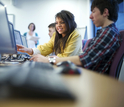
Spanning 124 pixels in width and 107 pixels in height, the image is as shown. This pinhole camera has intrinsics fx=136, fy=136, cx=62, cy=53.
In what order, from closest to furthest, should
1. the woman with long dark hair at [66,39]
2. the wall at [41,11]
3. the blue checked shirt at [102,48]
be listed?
1. the blue checked shirt at [102,48]
2. the woman with long dark hair at [66,39]
3. the wall at [41,11]

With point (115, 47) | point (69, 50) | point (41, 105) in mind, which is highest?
point (41, 105)

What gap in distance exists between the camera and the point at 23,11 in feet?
18.7

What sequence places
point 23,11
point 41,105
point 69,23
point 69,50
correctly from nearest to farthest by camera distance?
point 41,105 < point 69,50 < point 69,23 < point 23,11

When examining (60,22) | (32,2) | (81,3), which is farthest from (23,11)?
(60,22)

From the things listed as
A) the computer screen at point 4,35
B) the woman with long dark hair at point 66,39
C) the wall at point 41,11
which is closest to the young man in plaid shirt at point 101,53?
the computer screen at point 4,35

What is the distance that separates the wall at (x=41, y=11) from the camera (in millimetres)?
5652

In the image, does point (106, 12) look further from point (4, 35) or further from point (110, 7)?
point (4, 35)

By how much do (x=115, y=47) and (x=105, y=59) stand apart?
11cm

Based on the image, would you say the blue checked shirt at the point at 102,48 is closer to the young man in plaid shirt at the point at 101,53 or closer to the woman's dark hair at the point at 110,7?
the young man in plaid shirt at the point at 101,53

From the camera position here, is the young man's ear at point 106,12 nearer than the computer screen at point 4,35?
No

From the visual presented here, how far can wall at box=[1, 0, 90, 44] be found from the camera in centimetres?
565

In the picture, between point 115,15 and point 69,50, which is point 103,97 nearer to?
point 115,15

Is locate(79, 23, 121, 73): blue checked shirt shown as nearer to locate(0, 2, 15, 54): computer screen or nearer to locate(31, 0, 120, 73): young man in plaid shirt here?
locate(31, 0, 120, 73): young man in plaid shirt

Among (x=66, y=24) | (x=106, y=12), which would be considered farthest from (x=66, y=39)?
(x=106, y=12)
